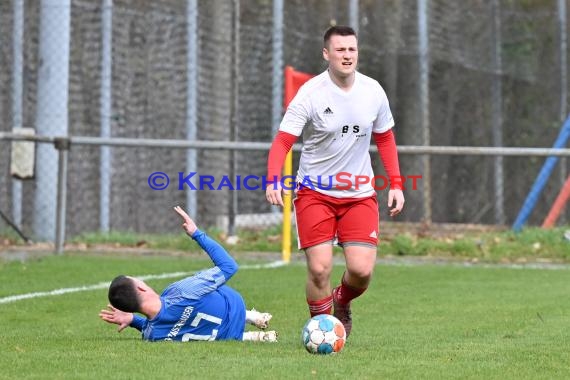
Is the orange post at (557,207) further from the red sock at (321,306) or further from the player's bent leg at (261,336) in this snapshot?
the player's bent leg at (261,336)

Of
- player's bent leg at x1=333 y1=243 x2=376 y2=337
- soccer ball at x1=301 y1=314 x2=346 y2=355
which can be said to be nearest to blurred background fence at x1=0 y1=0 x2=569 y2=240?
player's bent leg at x1=333 y1=243 x2=376 y2=337

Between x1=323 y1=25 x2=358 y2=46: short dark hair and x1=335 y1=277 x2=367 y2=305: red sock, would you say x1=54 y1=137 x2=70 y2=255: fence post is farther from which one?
x1=323 y1=25 x2=358 y2=46: short dark hair

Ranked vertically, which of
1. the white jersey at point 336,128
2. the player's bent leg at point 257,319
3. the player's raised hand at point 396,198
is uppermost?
the white jersey at point 336,128

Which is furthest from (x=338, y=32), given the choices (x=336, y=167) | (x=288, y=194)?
(x=288, y=194)

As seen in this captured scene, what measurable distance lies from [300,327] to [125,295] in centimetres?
158

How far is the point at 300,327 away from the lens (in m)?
8.79

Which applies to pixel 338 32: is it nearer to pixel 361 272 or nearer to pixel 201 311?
pixel 361 272

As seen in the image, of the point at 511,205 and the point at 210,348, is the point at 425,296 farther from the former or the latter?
the point at 511,205

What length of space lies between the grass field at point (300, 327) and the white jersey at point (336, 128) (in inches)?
36.4

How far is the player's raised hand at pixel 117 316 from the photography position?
25.1 ft

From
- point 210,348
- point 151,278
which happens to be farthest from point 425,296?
point 210,348

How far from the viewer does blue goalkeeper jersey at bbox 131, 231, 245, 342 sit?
7645mm

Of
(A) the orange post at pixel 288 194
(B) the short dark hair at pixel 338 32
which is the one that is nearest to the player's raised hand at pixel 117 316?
(B) the short dark hair at pixel 338 32

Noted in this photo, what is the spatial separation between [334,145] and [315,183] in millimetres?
250
